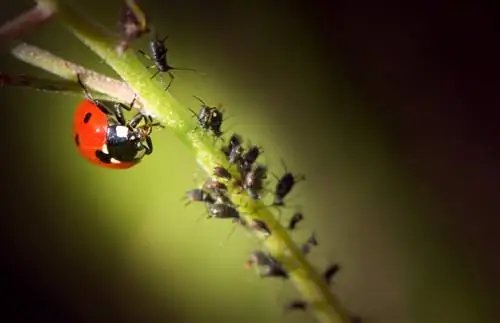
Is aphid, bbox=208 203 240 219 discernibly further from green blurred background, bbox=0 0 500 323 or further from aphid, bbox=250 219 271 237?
green blurred background, bbox=0 0 500 323

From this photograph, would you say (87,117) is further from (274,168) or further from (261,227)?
(274,168)

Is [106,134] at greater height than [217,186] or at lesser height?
greater

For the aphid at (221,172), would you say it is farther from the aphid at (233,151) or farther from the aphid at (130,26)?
the aphid at (130,26)

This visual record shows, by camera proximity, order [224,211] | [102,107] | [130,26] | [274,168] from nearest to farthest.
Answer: [130,26]
[224,211]
[102,107]
[274,168]

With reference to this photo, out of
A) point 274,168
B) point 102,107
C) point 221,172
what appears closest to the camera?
point 221,172

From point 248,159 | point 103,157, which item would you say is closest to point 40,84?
point 248,159

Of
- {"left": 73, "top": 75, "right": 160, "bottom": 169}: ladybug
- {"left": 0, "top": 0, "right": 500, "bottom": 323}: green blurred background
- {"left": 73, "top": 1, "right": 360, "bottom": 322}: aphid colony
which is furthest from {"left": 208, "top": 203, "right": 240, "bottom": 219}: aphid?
{"left": 0, "top": 0, "right": 500, "bottom": 323}: green blurred background

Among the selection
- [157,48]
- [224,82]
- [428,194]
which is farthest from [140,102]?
[428,194]

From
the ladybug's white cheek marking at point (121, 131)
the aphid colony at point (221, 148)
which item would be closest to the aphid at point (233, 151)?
the aphid colony at point (221, 148)
